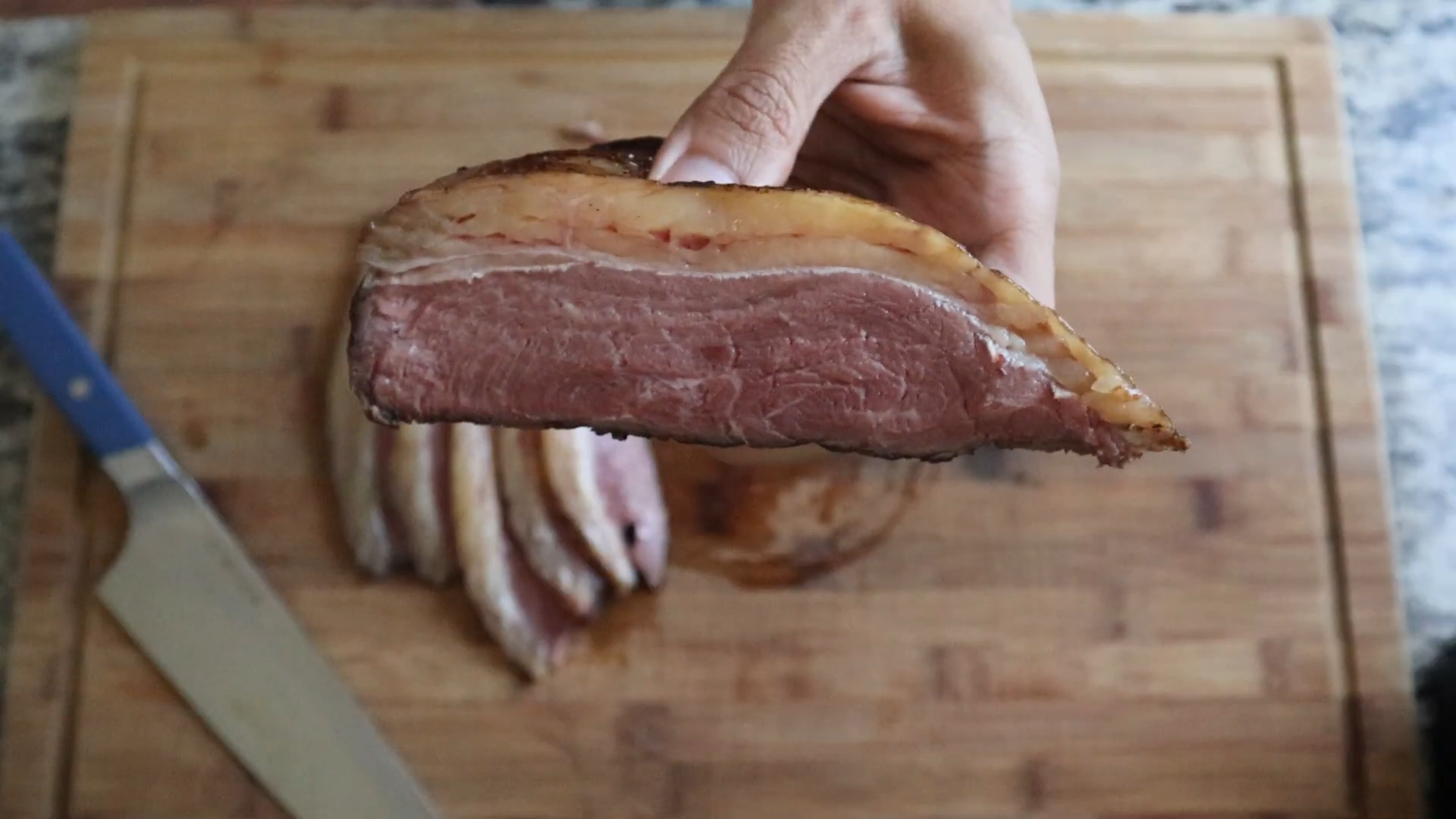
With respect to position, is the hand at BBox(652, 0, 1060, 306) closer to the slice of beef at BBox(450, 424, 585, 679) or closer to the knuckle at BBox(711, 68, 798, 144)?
the knuckle at BBox(711, 68, 798, 144)

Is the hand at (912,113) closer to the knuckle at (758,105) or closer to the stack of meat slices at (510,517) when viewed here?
the knuckle at (758,105)

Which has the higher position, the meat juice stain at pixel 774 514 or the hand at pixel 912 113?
the hand at pixel 912 113

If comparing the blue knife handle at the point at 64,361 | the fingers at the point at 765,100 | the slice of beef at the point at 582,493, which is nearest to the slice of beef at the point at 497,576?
the slice of beef at the point at 582,493

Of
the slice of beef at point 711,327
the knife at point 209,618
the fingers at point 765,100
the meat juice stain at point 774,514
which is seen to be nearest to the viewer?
the slice of beef at point 711,327

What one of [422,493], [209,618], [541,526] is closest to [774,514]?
[541,526]

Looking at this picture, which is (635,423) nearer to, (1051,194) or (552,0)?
(1051,194)

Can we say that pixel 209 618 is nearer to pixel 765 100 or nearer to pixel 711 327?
pixel 711 327

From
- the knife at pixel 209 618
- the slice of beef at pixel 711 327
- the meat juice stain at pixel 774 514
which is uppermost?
the slice of beef at pixel 711 327
